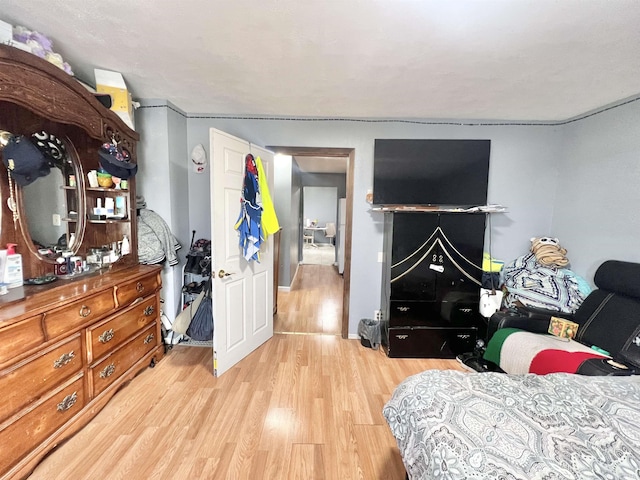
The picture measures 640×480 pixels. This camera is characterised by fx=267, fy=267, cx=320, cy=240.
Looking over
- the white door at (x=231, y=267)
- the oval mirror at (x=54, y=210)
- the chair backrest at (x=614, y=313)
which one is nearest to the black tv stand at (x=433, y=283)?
the chair backrest at (x=614, y=313)

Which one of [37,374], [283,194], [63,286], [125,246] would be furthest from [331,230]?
[37,374]

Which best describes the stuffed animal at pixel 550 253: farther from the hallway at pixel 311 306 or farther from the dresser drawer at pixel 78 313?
the dresser drawer at pixel 78 313

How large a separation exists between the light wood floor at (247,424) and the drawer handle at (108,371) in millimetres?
259

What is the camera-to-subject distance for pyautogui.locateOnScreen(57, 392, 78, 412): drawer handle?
150 centimetres

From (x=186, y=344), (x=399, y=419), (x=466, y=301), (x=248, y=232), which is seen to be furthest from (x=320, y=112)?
(x=186, y=344)

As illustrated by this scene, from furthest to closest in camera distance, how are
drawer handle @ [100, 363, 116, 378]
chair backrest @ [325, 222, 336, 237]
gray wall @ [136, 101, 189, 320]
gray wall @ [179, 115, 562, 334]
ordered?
chair backrest @ [325, 222, 336, 237] → gray wall @ [179, 115, 562, 334] → gray wall @ [136, 101, 189, 320] → drawer handle @ [100, 363, 116, 378]

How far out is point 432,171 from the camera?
2.67 metres

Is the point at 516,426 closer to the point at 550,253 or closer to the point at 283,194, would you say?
the point at 550,253

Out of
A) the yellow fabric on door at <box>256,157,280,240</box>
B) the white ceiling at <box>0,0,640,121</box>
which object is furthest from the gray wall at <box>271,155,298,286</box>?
the white ceiling at <box>0,0,640,121</box>

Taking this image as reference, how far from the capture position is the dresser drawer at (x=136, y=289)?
1.90m

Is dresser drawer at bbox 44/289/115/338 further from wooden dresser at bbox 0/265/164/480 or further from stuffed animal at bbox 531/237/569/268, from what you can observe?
stuffed animal at bbox 531/237/569/268

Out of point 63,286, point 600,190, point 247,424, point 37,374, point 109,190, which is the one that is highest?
point 600,190

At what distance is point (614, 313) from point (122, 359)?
3.67 meters

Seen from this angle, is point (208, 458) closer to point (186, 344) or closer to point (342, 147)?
point (186, 344)
